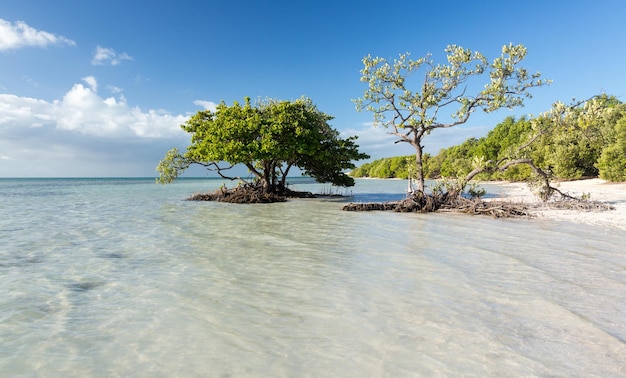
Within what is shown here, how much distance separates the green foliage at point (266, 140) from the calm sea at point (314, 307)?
1336cm

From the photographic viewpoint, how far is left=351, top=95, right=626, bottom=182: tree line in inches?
620

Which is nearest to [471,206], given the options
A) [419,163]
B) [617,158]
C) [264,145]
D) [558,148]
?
[419,163]

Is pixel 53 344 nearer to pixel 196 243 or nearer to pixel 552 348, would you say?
pixel 552 348

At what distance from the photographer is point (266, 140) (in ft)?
71.5

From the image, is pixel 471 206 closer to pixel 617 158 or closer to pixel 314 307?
pixel 314 307

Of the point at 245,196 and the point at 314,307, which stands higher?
the point at 245,196

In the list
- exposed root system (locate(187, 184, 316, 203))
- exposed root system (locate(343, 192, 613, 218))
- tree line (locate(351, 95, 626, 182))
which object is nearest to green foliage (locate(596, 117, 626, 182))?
tree line (locate(351, 95, 626, 182))

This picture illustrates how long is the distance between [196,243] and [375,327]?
21.5 feet

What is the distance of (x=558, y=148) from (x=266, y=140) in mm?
43918

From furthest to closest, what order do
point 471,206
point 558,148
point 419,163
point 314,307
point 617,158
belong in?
point 558,148 < point 617,158 < point 419,163 < point 471,206 < point 314,307

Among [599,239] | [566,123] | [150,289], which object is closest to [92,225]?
[150,289]

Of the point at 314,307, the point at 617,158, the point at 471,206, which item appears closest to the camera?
the point at 314,307

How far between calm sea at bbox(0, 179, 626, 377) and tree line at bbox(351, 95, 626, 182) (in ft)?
26.3

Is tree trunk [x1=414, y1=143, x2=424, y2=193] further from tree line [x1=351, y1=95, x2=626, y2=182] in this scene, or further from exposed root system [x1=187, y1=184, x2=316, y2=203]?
exposed root system [x1=187, y1=184, x2=316, y2=203]
